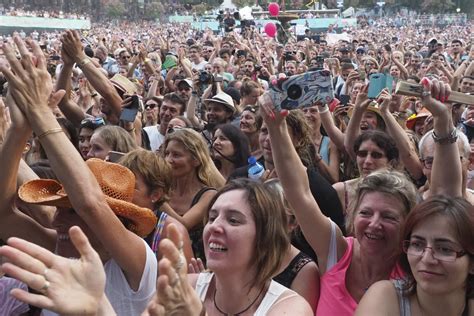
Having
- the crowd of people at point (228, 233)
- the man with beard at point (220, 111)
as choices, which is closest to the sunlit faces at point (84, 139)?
the crowd of people at point (228, 233)

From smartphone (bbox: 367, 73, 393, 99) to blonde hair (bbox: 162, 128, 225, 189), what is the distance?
95 cm

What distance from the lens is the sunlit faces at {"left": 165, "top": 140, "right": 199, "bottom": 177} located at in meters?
4.05

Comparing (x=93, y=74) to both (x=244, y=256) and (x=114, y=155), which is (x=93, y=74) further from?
(x=244, y=256)

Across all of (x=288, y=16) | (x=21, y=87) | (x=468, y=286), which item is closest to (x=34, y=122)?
(x=21, y=87)

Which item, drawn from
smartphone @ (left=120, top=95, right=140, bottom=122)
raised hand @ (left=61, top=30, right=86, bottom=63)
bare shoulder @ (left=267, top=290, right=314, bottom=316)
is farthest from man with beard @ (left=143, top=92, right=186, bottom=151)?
bare shoulder @ (left=267, top=290, right=314, bottom=316)

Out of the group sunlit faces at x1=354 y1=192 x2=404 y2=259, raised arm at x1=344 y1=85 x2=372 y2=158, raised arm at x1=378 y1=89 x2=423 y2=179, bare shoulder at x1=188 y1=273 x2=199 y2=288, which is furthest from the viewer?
raised arm at x1=344 y1=85 x2=372 y2=158

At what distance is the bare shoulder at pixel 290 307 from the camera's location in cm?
218

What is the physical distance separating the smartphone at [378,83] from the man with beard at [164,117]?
2352mm

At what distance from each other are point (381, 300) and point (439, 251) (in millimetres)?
223

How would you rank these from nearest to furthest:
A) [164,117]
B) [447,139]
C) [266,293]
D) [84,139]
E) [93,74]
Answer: [266,293]
[447,139]
[93,74]
[84,139]
[164,117]

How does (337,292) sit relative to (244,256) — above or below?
below

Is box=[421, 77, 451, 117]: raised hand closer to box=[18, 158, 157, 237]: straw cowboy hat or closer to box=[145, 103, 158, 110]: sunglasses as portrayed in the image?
box=[18, 158, 157, 237]: straw cowboy hat

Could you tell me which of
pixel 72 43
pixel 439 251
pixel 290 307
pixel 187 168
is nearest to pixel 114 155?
pixel 187 168

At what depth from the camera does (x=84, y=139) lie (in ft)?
16.0
